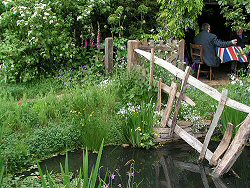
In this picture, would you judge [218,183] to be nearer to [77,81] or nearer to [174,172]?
[174,172]

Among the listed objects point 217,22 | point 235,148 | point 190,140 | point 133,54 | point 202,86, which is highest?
point 217,22

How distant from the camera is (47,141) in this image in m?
6.25

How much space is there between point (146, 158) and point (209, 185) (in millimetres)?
1226

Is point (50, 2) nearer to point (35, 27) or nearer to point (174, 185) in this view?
point (35, 27)

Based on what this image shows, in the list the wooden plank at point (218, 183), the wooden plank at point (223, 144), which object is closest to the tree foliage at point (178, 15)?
the wooden plank at point (223, 144)

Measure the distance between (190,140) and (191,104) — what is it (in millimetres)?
566

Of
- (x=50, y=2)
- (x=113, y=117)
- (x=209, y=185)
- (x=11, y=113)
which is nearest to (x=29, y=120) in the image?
(x=11, y=113)

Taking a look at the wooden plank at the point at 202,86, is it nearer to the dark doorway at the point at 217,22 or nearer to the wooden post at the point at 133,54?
the wooden post at the point at 133,54

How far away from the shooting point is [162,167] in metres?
6.07

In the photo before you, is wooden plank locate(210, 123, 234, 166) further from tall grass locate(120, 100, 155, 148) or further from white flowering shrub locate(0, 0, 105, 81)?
white flowering shrub locate(0, 0, 105, 81)

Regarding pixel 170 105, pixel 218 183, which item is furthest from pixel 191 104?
pixel 218 183

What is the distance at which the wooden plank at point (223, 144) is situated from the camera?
5250 millimetres

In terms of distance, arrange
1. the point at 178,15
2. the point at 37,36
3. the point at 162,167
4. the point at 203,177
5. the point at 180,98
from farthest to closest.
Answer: the point at 178,15 → the point at 37,36 → the point at 180,98 → the point at 162,167 → the point at 203,177

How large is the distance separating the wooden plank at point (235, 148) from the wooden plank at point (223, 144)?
120 mm
